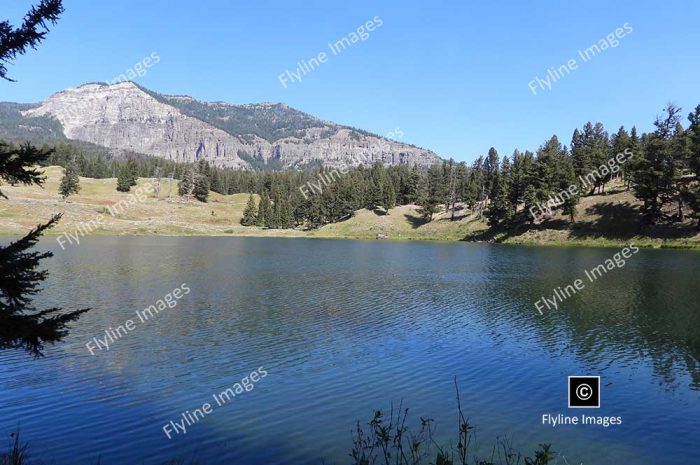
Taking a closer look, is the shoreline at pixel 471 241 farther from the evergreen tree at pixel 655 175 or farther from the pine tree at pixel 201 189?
the pine tree at pixel 201 189

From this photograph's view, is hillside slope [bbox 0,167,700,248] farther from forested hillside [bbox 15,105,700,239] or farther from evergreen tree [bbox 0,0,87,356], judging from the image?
evergreen tree [bbox 0,0,87,356]

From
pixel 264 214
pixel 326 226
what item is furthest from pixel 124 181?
pixel 326 226

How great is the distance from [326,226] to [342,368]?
472 feet

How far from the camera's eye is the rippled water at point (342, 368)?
15.6 metres

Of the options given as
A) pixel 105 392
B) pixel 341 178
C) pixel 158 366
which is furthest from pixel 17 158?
pixel 341 178

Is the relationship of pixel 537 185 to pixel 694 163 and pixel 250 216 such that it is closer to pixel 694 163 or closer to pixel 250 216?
pixel 694 163

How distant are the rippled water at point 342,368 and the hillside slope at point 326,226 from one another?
5141cm

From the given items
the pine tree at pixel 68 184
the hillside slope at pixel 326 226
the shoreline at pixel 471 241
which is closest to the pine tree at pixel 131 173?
the hillside slope at pixel 326 226

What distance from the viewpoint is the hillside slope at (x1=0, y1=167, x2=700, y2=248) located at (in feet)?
324

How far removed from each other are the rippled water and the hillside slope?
169ft

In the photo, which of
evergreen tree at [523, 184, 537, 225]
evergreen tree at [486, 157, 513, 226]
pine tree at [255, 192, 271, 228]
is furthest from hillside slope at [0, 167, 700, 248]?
pine tree at [255, 192, 271, 228]

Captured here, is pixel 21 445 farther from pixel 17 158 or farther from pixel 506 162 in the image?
pixel 506 162

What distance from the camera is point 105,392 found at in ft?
64.2

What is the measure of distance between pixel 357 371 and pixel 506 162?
123m
